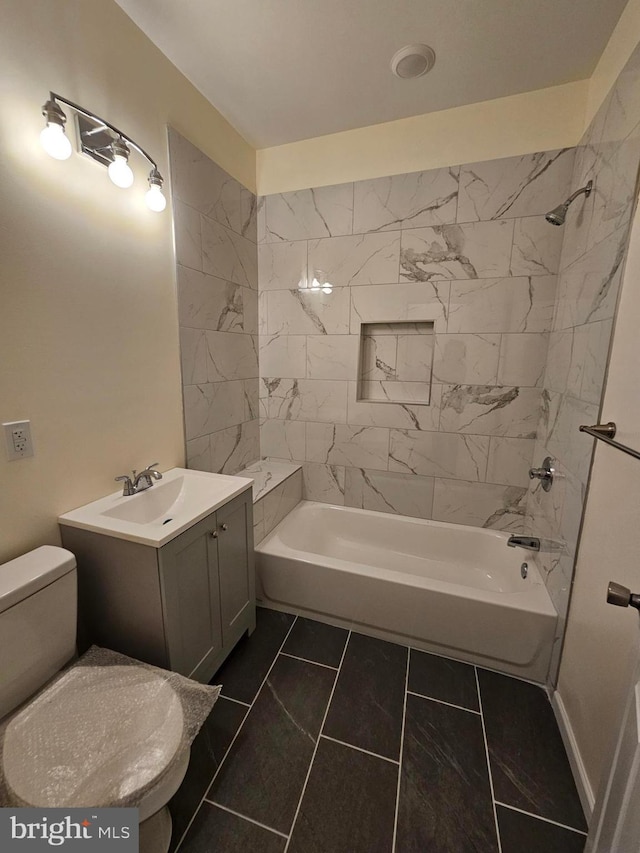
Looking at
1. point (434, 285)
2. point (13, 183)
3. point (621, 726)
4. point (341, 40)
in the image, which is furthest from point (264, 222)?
point (621, 726)

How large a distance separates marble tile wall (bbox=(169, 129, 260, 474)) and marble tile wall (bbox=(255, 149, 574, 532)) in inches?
6.3

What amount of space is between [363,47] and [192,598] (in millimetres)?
2472

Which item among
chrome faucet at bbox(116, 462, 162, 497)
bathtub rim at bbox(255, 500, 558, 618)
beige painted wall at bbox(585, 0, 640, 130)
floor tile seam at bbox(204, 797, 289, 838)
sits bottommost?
floor tile seam at bbox(204, 797, 289, 838)

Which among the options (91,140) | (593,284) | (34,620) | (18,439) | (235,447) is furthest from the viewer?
(235,447)

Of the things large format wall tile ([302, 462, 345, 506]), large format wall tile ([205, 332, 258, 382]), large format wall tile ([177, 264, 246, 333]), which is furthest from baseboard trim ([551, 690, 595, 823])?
large format wall tile ([177, 264, 246, 333])

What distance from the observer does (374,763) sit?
1.23 meters

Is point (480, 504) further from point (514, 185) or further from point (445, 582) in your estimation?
point (514, 185)

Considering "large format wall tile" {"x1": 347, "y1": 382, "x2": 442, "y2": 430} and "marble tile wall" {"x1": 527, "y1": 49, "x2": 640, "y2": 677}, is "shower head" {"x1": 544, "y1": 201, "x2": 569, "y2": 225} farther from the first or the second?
"large format wall tile" {"x1": 347, "y1": 382, "x2": 442, "y2": 430}

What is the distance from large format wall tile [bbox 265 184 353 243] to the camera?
219 cm

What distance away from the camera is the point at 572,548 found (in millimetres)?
1373

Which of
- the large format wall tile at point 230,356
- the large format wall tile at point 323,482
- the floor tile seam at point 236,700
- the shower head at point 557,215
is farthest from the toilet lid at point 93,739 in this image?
the shower head at point 557,215

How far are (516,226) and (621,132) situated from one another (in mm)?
626

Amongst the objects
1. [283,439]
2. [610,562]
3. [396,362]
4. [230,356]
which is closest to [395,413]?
[396,362]

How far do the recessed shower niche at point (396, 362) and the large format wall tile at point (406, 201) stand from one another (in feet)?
1.95
